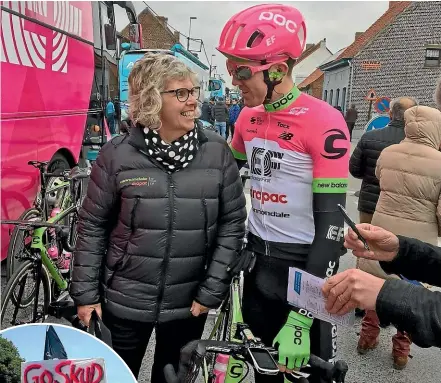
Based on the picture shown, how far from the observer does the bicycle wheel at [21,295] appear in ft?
11.9

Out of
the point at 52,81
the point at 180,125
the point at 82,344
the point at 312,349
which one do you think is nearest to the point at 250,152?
the point at 180,125

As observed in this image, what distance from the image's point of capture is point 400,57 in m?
29.5

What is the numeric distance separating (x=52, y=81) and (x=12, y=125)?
1.24m

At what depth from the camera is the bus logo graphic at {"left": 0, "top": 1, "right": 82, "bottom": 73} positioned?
4.79m

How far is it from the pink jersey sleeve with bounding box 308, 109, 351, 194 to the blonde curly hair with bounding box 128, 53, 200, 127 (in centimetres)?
63

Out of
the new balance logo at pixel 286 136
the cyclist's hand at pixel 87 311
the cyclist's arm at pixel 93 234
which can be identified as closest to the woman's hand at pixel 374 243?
the new balance logo at pixel 286 136

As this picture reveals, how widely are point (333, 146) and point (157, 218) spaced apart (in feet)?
2.71

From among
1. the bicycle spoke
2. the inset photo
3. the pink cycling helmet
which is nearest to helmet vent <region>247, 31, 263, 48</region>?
the pink cycling helmet

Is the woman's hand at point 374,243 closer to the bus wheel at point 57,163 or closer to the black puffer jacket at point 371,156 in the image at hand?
the black puffer jacket at point 371,156

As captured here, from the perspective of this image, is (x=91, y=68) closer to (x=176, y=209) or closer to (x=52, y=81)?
(x=52, y=81)

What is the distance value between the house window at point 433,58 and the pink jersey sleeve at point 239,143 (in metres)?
29.8

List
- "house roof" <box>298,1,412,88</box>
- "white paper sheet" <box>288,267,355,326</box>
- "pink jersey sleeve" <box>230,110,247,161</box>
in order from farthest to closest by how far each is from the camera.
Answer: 1. "house roof" <box>298,1,412,88</box>
2. "pink jersey sleeve" <box>230,110,247,161</box>
3. "white paper sheet" <box>288,267,355,326</box>

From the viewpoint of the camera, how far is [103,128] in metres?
8.45

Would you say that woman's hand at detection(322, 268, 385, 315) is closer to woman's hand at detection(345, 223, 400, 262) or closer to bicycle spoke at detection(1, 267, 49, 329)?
woman's hand at detection(345, 223, 400, 262)
